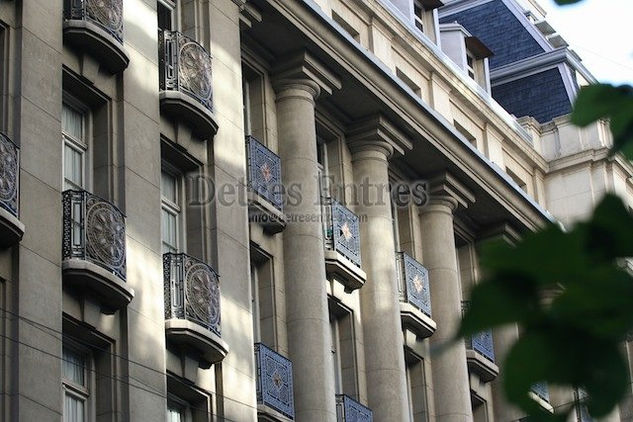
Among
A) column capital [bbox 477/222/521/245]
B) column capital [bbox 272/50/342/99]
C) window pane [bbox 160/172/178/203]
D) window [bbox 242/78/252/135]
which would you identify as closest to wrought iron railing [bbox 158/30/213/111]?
window pane [bbox 160/172/178/203]

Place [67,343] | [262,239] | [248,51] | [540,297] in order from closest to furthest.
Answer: [540,297], [67,343], [262,239], [248,51]

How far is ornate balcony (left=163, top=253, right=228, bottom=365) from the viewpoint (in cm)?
2409

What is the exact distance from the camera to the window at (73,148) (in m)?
23.4

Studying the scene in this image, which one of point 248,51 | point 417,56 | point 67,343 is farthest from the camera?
point 417,56

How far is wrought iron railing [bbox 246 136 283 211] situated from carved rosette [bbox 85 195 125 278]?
642 centimetres

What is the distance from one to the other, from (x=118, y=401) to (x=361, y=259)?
482 inches

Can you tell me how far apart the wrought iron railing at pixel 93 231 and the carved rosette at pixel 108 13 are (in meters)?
3.21

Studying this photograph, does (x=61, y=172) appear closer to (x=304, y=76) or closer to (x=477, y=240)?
(x=304, y=76)

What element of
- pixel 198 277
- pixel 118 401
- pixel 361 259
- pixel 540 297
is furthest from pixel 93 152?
pixel 540 297

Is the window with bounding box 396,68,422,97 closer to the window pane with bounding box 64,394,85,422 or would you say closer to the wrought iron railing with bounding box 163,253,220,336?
the wrought iron railing with bounding box 163,253,220,336

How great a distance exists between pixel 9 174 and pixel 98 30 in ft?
13.5

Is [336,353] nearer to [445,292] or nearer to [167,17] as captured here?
[445,292]

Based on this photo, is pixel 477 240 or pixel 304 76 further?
pixel 477 240

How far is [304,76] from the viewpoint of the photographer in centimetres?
3212
